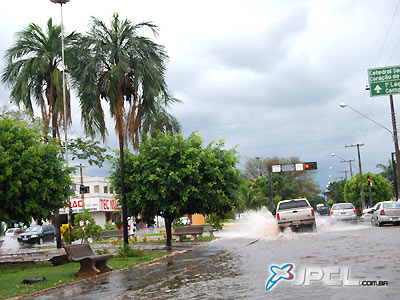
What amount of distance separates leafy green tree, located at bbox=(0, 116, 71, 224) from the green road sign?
2213 cm

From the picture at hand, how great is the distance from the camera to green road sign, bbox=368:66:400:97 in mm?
32969

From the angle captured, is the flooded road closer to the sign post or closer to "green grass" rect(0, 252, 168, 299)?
"green grass" rect(0, 252, 168, 299)

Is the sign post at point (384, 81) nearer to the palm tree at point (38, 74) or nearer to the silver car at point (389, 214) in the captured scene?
Result: the silver car at point (389, 214)

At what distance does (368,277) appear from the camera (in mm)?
9617

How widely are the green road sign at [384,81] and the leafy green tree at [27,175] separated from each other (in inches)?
871

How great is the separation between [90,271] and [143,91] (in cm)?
1044

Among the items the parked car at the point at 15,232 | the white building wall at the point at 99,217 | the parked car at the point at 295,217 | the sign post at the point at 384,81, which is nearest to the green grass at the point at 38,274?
the parked car at the point at 295,217

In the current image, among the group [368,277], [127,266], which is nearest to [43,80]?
[127,266]

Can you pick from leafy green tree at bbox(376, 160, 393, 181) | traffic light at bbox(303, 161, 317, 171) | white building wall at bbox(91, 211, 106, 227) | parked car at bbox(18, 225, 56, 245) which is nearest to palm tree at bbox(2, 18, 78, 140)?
parked car at bbox(18, 225, 56, 245)

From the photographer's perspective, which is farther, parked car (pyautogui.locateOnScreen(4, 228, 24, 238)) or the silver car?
parked car (pyautogui.locateOnScreen(4, 228, 24, 238))

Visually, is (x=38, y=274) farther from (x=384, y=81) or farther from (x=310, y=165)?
(x=310, y=165)

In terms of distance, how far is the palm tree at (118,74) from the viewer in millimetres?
A: 21547

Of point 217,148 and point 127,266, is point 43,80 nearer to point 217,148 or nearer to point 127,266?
point 217,148

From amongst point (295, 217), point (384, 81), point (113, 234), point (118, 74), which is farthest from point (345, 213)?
point (118, 74)
